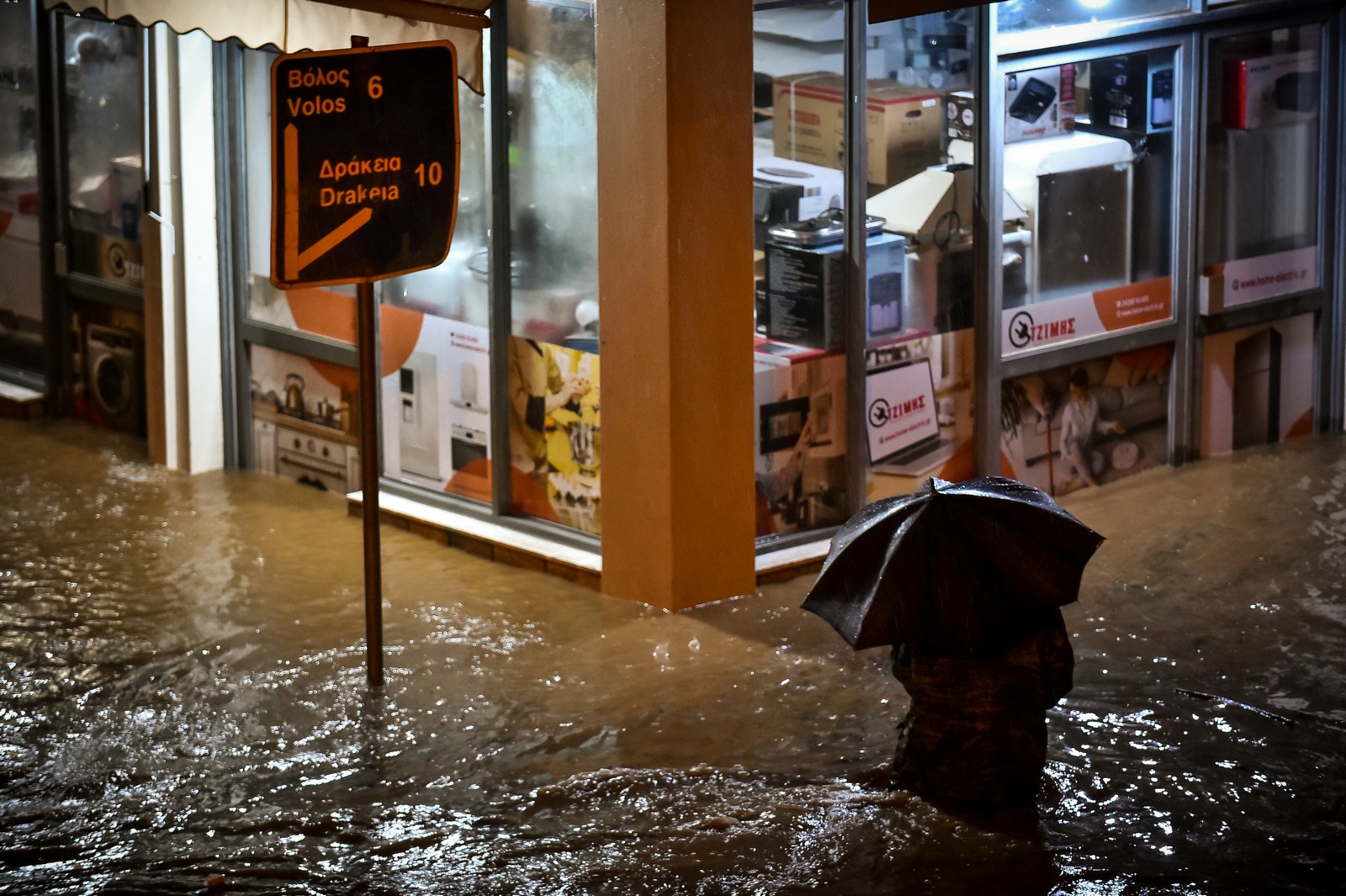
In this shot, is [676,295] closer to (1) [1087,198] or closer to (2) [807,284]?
(2) [807,284]

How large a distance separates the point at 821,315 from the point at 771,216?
0.54 meters

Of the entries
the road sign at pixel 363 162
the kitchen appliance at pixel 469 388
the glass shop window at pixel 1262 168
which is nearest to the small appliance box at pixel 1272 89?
the glass shop window at pixel 1262 168

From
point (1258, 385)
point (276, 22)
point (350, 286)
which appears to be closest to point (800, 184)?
point (276, 22)

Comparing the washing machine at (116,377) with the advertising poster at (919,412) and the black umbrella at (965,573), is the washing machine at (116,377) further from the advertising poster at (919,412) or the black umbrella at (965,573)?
the black umbrella at (965,573)

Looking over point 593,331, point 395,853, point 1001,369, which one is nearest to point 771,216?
point 593,331

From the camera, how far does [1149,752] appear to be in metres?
5.72

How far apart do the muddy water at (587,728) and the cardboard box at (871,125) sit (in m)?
2.04

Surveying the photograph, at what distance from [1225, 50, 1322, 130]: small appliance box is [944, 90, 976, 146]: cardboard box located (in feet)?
6.57

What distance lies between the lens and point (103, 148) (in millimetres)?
10398

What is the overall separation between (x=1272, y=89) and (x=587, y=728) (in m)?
6.01

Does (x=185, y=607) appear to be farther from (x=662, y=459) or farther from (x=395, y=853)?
(x=395, y=853)

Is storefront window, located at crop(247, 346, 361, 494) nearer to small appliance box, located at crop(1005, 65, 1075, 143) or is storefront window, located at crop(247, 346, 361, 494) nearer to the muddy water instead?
the muddy water

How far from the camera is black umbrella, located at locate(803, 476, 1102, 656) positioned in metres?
5.01

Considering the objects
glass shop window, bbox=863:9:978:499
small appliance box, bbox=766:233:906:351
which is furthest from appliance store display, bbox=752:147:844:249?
glass shop window, bbox=863:9:978:499
